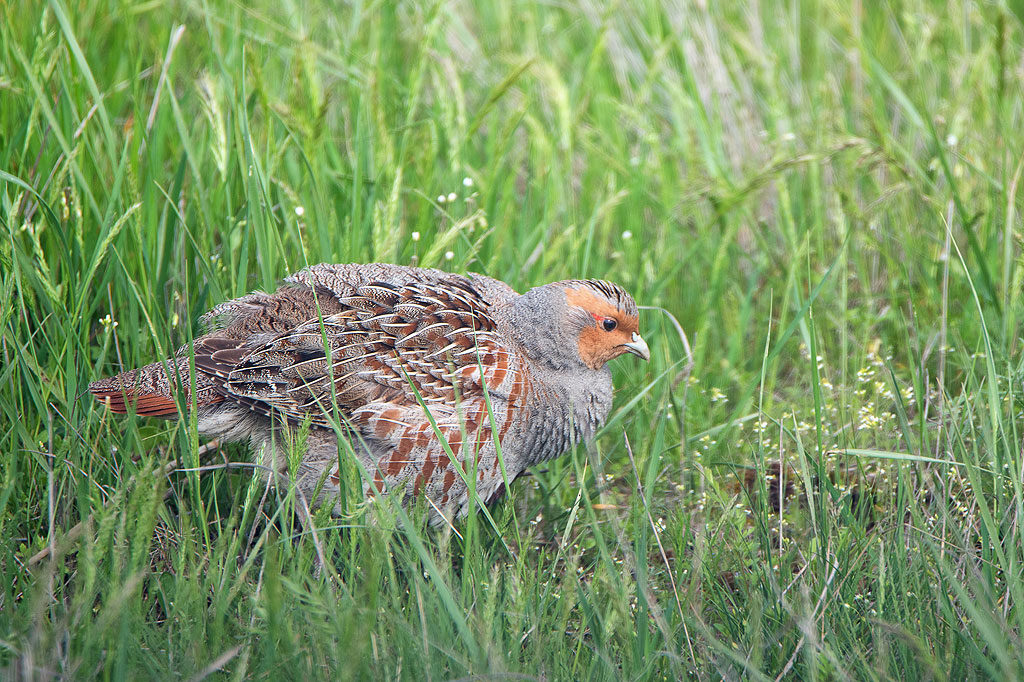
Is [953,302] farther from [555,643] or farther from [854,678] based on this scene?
[555,643]

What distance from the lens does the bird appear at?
3.13 metres

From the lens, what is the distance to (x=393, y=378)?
315 centimetres

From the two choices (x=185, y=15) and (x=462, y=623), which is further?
(x=185, y=15)

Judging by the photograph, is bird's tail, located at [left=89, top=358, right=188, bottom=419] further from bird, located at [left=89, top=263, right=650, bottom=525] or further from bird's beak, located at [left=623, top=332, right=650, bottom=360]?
bird's beak, located at [left=623, top=332, right=650, bottom=360]

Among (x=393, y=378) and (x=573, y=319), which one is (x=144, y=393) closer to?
(x=393, y=378)

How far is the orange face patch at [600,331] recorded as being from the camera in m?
3.43

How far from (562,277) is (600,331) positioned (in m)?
0.87

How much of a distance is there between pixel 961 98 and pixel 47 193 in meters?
4.46

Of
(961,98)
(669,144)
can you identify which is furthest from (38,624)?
(961,98)

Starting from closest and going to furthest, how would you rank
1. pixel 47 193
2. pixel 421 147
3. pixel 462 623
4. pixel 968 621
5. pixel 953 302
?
pixel 462 623 → pixel 968 621 → pixel 47 193 → pixel 953 302 → pixel 421 147

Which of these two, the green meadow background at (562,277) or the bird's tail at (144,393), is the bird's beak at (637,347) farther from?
the bird's tail at (144,393)

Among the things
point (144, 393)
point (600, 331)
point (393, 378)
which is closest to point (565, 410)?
point (600, 331)

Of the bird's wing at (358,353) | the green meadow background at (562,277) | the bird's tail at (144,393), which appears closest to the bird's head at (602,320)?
the green meadow background at (562,277)

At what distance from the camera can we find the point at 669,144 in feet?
18.2
